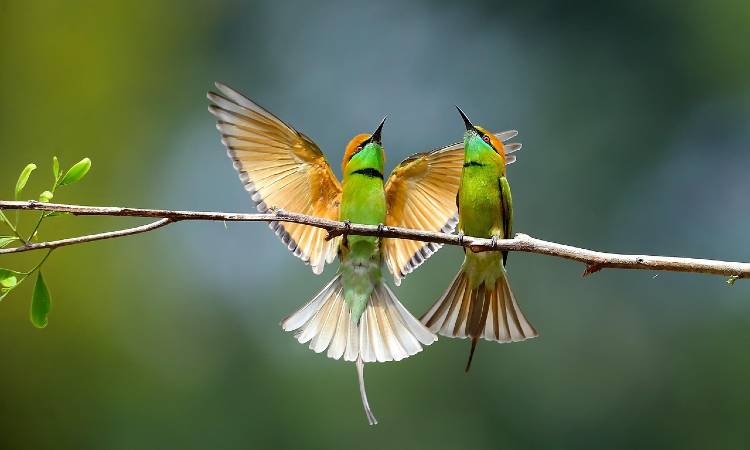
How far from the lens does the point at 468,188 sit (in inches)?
79.6

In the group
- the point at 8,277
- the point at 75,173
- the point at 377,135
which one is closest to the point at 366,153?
the point at 377,135

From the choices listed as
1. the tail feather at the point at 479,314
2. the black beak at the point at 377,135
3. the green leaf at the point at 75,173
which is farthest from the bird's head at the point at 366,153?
the green leaf at the point at 75,173

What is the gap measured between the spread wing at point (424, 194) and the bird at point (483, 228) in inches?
5.6

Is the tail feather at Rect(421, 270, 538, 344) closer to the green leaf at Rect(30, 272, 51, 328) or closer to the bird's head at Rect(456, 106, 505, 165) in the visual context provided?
the bird's head at Rect(456, 106, 505, 165)

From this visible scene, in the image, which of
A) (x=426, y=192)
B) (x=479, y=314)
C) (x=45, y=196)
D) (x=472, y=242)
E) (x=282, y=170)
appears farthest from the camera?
(x=426, y=192)

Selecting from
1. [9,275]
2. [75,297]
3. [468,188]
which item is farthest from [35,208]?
[75,297]

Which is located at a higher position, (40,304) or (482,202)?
(482,202)

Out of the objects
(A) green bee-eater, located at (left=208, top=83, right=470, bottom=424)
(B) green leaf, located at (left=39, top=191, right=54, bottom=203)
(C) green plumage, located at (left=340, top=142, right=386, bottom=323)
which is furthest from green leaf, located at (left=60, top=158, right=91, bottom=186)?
(C) green plumage, located at (left=340, top=142, right=386, bottom=323)

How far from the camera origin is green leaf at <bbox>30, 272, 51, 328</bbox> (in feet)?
4.33

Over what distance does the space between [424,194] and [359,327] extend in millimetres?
407

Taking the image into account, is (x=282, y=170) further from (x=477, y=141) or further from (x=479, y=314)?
(x=479, y=314)

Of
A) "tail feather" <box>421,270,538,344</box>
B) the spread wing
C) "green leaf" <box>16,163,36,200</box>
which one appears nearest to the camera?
"green leaf" <box>16,163,36,200</box>

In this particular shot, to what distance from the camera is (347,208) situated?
79.6 inches

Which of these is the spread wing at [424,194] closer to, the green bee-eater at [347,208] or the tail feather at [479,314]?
the green bee-eater at [347,208]
